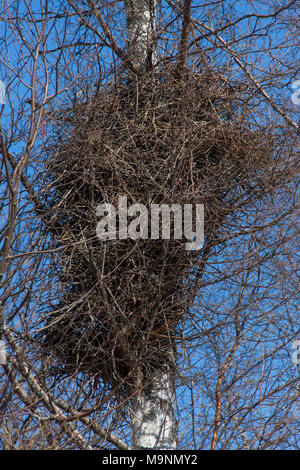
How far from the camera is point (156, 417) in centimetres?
361

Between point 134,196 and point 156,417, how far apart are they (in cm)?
118

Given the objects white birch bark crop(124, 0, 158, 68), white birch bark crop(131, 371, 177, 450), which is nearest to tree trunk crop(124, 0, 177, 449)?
white birch bark crop(131, 371, 177, 450)

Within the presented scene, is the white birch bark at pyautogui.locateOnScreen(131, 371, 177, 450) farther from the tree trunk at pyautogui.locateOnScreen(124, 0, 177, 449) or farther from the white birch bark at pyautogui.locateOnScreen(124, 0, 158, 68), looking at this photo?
the white birch bark at pyautogui.locateOnScreen(124, 0, 158, 68)

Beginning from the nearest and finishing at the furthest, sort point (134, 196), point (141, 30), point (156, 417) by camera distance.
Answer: point (156, 417), point (134, 196), point (141, 30)

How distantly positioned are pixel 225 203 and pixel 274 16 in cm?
148

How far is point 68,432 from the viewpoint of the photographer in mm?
2934

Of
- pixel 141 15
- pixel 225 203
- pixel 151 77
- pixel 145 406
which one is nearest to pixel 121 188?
pixel 225 203

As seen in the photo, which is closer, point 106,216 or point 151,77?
point 106,216

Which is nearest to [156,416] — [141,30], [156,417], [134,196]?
[156,417]

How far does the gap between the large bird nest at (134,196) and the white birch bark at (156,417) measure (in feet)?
0.36

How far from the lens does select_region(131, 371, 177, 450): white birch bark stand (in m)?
3.52

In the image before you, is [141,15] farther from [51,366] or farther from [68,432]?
[68,432]

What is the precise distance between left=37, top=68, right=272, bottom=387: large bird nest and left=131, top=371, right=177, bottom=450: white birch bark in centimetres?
11

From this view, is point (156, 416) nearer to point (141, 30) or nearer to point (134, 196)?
point (134, 196)
